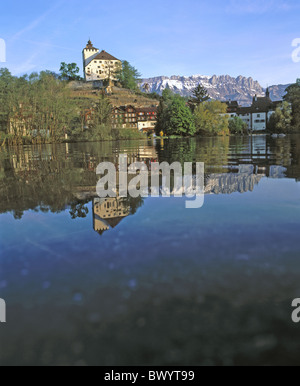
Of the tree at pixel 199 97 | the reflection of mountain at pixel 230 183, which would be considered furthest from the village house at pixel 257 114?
the reflection of mountain at pixel 230 183

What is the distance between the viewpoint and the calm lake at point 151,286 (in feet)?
7.05

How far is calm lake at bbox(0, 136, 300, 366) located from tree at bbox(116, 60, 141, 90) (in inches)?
5842

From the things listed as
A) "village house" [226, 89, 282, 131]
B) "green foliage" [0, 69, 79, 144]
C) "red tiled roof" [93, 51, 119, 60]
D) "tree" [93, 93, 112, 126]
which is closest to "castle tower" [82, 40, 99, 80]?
"red tiled roof" [93, 51, 119, 60]

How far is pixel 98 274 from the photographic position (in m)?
3.23

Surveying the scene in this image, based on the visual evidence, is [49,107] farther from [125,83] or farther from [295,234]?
[125,83]

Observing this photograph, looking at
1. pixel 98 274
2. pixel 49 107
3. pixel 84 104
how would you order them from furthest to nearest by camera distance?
pixel 84 104, pixel 49 107, pixel 98 274

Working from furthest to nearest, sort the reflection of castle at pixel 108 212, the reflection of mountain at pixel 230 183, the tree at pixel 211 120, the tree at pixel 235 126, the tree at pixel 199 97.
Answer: the tree at pixel 235 126, the tree at pixel 199 97, the tree at pixel 211 120, the reflection of mountain at pixel 230 183, the reflection of castle at pixel 108 212

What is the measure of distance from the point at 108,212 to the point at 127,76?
150647 millimetres

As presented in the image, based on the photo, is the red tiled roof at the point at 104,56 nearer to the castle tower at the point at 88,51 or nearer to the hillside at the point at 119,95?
the castle tower at the point at 88,51

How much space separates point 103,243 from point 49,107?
5840 centimetres

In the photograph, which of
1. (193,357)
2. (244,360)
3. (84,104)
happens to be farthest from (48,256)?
(84,104)

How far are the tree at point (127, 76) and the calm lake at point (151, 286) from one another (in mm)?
148388
